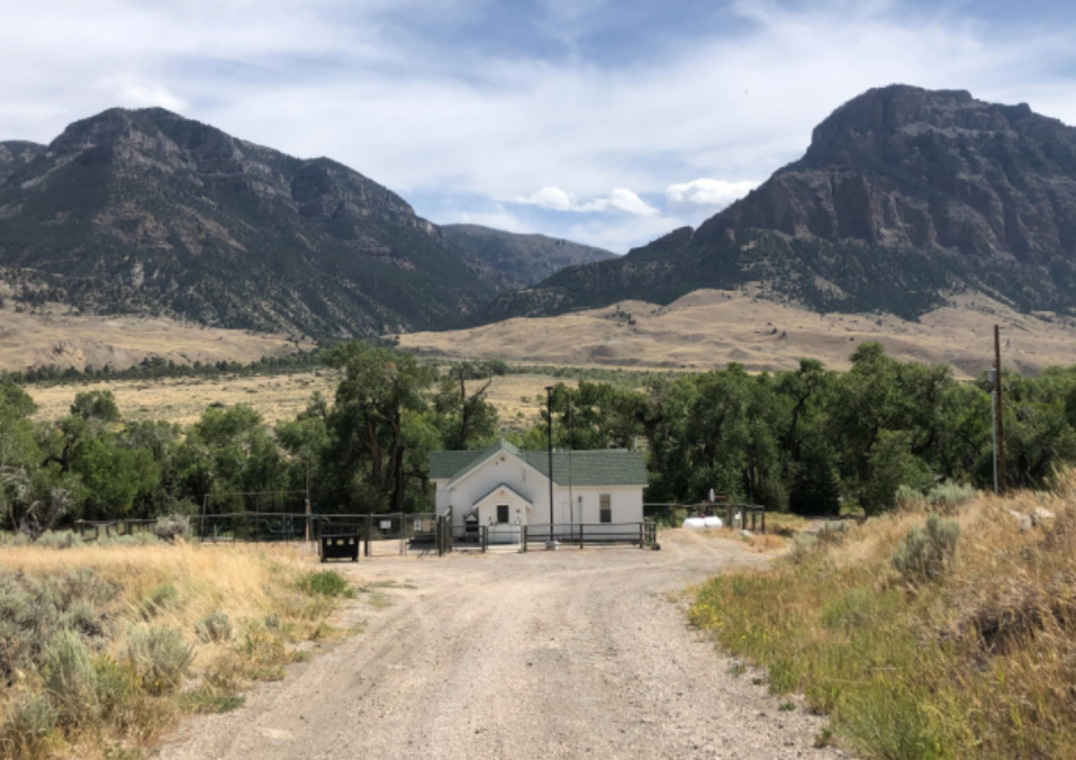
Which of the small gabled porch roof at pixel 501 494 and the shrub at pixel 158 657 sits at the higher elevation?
the shrub at pixel 158 657

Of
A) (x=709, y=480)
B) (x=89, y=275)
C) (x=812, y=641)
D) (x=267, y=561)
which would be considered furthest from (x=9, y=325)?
(x=812, y=641)

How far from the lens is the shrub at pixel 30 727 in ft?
21.2

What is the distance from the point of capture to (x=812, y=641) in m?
9.37

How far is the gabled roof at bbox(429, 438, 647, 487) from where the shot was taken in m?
35.0

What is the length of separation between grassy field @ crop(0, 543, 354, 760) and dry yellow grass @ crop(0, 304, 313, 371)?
5243 inches

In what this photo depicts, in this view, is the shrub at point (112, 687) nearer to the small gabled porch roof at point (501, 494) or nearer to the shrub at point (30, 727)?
the shrub at point (30, 727)

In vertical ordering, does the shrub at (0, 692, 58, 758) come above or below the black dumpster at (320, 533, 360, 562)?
above

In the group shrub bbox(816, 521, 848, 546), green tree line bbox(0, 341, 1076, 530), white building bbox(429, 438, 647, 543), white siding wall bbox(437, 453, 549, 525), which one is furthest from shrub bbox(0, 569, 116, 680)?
green tree line bbox(0, 341, 1076, 530)

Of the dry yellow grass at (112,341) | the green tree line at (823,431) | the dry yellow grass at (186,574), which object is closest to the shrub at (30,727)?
the dry yellow grass at (186,574)

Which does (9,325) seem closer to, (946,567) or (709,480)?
(709,480)

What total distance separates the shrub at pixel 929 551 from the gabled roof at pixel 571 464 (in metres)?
24.3

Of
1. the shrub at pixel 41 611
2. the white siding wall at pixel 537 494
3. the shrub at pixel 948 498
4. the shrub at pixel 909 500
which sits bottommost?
the white siding wall at pixel 537 494

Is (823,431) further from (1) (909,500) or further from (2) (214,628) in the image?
(2) (214,628)

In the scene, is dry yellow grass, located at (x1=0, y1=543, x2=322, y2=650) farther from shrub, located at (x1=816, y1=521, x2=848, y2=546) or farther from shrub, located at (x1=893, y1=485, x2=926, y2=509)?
shrub, located at (x1=893, y1=485, x2=926, y2=509)
